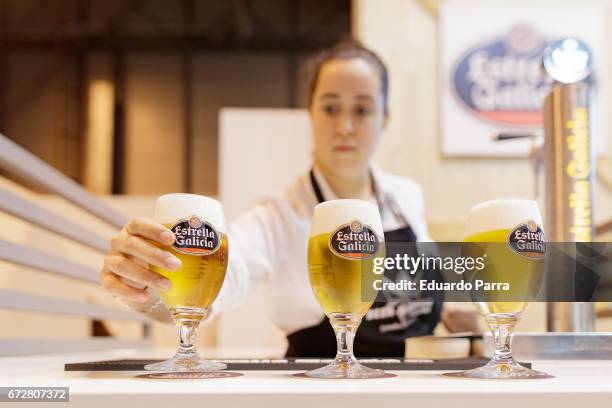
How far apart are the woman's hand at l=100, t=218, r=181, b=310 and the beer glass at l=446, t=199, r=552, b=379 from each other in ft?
1.01

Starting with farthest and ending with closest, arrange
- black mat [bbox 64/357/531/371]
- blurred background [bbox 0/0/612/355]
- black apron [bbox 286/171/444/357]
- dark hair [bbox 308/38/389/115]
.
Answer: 1. blurred background [bbox 0/0/612/355]
2. dark hair [bbox 308/38/389/115]
3. black apron [bbox 286/171/444/357]
4. black mat [bbox 64/357/531/371]

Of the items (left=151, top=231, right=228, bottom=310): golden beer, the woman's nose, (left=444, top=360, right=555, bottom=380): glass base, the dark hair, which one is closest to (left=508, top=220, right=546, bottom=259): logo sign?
(left=444, top=360, right=555, bottom=380): glass base

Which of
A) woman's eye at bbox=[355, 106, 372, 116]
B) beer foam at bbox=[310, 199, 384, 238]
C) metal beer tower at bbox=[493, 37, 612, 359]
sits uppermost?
woman's eye at bbox=[355, 106, 372, 116]

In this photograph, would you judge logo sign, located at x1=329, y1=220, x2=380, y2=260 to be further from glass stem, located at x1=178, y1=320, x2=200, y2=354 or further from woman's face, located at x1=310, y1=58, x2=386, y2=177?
woman's face, located at x1=310, y1=58, x2=386, y2=177

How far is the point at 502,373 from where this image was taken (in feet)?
2.47

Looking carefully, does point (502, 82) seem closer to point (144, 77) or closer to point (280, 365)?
point (280, 365)

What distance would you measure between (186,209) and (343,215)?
163 mm

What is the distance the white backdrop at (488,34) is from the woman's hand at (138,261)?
3.20 metres

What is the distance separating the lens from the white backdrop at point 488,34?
13.1 ft

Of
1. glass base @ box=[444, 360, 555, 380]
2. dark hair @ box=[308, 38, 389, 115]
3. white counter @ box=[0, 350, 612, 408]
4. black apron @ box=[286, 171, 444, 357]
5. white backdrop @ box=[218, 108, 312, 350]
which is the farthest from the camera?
white backdrop @ box=[218, 108, 312, 350]

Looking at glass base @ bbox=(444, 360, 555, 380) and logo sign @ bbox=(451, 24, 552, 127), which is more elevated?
logo sign @ bbox=(451, 24, 552, 127)

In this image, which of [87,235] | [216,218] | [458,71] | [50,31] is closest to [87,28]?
[50,31]

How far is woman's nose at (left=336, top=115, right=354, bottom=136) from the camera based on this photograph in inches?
69.7
